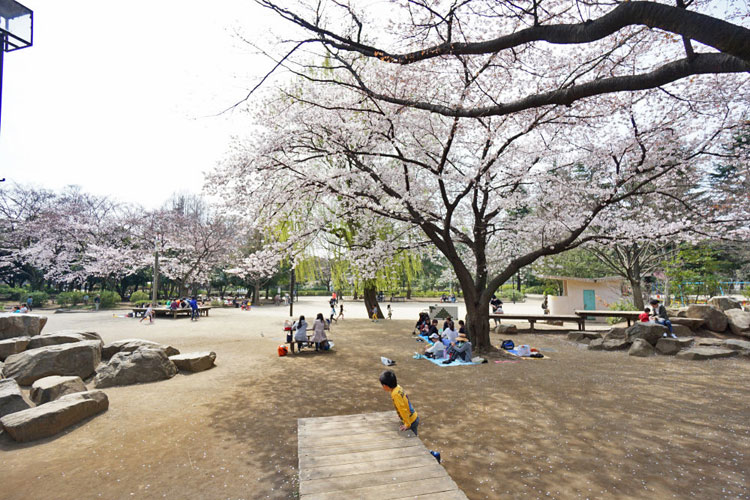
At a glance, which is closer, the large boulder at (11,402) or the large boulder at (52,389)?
the large boulder at (11,402)

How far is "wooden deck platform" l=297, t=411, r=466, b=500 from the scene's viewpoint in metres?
2.59

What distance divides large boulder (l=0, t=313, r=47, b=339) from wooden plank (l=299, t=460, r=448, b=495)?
11.0 metres

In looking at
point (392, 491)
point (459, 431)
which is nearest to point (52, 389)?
point (392, 491)

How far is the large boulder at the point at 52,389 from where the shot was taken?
19.0ft

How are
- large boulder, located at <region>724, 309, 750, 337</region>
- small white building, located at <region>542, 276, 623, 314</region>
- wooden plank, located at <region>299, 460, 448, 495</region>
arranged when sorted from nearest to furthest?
wooden plank, located at <region>299, 460, 448, 495</region>, large boulder, located at <region>724, 309, 750, 337</region>, small white building, located at <region>542, 276, 623, 314</region>

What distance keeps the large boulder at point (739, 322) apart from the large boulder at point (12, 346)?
65.2 ft

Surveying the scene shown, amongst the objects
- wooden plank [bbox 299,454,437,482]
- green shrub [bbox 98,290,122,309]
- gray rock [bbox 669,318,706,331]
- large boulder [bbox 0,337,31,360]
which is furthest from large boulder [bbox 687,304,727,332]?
green shrub [bbox 98,290,122,309]

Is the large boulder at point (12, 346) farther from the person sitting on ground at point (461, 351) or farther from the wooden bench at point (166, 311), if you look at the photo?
the wooden bench at point (166, 311)

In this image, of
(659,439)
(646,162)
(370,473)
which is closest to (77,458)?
(370,473)

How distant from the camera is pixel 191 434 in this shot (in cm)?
484

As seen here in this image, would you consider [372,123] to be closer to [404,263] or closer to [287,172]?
[287,172]

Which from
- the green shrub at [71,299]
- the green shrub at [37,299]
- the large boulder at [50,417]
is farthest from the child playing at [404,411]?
the green shrub at [37,299]

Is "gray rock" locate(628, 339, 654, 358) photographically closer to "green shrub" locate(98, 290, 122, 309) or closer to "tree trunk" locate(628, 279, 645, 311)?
"tree trunk" locate(628, 279, 645, 311)

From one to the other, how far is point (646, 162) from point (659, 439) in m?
6.85
